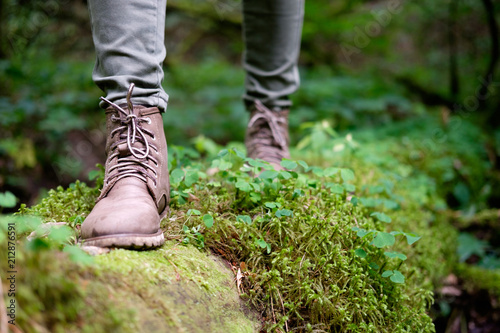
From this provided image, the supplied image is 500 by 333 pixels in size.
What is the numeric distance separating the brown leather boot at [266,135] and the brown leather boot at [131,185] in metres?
0.69

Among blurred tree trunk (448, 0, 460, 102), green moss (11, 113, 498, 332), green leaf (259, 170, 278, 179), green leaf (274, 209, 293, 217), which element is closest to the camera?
green moss (11, 113, 498, 332)

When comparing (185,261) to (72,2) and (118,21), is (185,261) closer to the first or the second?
(118,21)

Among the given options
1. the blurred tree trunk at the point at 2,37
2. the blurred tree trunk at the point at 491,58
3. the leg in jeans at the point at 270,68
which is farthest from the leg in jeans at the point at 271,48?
the blurred tree trunk at the point at 2,37

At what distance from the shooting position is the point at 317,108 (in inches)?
185

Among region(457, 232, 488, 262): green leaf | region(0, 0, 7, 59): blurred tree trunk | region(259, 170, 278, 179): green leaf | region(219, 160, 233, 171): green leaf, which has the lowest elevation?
region(457, 232, 488, 262): green leaf

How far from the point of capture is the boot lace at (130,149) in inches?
52.1

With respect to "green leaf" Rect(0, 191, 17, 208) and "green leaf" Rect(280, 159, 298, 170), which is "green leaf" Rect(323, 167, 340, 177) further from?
"green leaf" Rect(0, 191, 17, 208)

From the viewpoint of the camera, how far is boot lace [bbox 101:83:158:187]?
1323mm

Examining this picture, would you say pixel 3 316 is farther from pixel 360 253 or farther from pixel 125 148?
pixel 360 253

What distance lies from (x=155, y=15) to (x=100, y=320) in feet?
3.81

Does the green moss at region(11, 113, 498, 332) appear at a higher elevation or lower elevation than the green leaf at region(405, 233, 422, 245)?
lower

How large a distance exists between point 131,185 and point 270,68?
1.25m

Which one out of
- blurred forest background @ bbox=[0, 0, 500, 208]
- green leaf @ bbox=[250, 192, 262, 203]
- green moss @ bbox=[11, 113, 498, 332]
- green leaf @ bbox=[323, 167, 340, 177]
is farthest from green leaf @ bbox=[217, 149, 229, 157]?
blurred forest background @ bbox=[0, 0, 500, 208]

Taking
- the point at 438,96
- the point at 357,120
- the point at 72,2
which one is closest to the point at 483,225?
the point at 357,120
